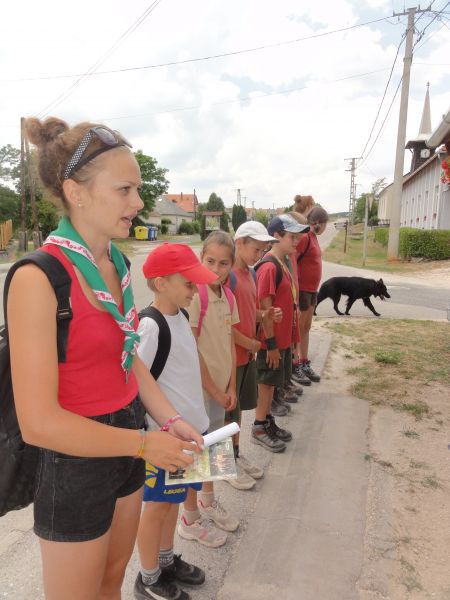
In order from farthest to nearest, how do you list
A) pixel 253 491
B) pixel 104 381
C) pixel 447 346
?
pixel 447 346, pixel 253 491, pixel 104 381

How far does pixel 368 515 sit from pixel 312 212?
10.2ft

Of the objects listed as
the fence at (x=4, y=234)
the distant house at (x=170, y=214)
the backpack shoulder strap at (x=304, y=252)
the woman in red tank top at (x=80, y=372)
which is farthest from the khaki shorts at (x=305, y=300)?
the distant house at (x=170, y=214)

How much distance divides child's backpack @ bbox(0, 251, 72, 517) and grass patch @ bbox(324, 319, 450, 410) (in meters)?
3.26

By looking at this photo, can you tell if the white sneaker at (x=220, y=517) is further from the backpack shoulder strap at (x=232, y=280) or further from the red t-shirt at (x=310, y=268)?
the red t-shirt at (x=310, y=268)

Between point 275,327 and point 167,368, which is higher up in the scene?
point 167,368

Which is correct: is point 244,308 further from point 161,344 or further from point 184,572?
point 184,572

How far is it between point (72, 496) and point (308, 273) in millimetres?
3961

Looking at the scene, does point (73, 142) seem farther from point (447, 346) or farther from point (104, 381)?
point (447, 346)

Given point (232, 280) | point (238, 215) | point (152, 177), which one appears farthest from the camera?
point (238, 215)

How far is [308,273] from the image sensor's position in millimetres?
4812

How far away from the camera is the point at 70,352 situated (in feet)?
3.67

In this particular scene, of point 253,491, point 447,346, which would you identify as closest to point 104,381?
point 253,491

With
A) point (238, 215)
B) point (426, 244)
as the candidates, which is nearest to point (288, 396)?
point (426, 244)

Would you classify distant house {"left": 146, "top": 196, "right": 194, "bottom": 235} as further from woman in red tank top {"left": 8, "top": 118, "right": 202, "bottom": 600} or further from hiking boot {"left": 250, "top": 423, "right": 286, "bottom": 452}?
woman in red tank top {"left": 8, "top": 118, "right": 202, "bottom": 600}
